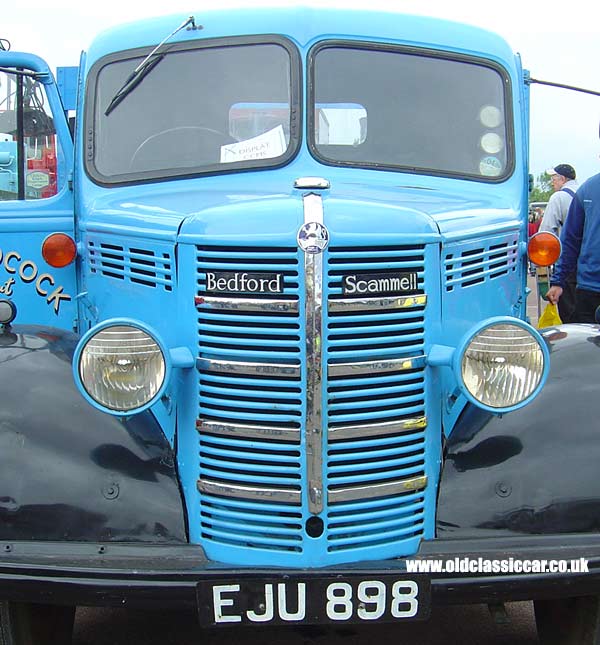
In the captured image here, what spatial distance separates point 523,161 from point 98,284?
2024 millimetres

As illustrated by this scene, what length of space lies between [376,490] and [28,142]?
2.64 metres

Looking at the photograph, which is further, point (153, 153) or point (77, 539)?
point (153, 153)

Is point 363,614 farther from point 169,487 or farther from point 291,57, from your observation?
point 291,57

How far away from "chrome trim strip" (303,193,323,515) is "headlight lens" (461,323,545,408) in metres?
0.45

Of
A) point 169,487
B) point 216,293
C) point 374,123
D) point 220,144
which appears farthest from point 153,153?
point 169,487

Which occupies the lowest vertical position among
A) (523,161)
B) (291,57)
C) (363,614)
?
(363,614)

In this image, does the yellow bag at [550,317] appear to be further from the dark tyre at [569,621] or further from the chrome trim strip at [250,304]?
→ the chrome trim strip at [250,304]

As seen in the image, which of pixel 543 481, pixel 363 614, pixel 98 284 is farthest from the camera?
pixel 98 284

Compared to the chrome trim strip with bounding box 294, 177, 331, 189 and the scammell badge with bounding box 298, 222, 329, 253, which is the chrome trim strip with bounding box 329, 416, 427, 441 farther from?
the chrome trim strip with bounding box 294, 177, 331, 189

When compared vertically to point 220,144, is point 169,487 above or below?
below

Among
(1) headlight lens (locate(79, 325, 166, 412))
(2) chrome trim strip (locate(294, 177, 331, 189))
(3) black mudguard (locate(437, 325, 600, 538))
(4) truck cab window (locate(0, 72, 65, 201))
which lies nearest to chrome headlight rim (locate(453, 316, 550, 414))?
(3) black mudguard (locate(437, 325, 600, 538))

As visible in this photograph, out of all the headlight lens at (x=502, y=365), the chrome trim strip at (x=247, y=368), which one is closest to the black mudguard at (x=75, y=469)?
the chrome trim strip at (x=247, y=368)

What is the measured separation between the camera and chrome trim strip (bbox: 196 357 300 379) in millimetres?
2676

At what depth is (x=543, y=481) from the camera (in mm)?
2838
